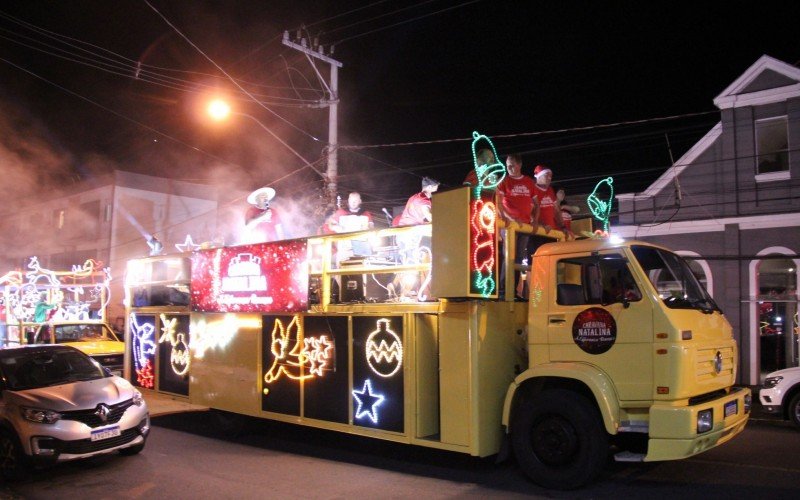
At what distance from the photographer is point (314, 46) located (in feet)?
57.5

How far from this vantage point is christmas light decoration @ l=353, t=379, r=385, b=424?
23.5 ft

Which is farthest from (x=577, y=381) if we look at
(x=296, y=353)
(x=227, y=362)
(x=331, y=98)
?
(x=331, y=98)

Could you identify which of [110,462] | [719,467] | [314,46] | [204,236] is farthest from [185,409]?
[204,236]

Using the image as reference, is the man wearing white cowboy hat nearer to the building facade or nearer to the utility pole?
the utility pole

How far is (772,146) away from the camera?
1491 centimetres

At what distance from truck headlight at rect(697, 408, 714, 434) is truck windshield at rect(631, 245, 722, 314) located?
39.8 inches

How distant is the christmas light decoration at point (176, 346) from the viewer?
9922 mm

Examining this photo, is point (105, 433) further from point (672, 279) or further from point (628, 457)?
point (672, 279)

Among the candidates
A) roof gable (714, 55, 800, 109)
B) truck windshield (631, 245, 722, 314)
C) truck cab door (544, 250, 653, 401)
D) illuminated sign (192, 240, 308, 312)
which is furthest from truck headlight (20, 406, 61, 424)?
roof gable (714, 55, 800, 109)

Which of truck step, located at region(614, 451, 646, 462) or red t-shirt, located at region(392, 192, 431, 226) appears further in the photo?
red t-shirt, located at region(392, 192, 431, 226)

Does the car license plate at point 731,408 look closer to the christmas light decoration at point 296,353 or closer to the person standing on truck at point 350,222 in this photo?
the christmas light decoration at point 296,353

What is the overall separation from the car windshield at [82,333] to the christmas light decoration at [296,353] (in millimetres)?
8911

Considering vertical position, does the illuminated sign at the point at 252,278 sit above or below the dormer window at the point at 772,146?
below

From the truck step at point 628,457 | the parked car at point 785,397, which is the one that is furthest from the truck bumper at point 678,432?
the parked car at point 785,397
